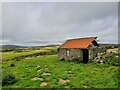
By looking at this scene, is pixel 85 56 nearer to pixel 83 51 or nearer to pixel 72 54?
pixel 83 51

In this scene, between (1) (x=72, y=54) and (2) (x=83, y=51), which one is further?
(1) (x=72, y=54)

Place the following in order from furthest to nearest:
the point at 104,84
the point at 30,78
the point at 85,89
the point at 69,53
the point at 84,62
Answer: the point at 69,53, the point at 84,62, the point at 30,78, the point at 104,84, the point at 85,89

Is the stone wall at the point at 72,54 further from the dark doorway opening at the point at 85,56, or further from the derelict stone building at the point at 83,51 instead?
the dark doorway opening at the point at 85,56

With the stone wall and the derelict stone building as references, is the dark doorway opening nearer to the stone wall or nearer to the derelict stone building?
the derelict stone building

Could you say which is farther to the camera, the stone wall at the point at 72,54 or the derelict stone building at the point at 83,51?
the stone wall at the point at 72,54

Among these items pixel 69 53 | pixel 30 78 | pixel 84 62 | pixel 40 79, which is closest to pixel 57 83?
pixel 40 79

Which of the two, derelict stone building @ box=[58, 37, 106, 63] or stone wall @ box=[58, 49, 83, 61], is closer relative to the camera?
derelict stone building @ box=[58, 37, 106, 63]

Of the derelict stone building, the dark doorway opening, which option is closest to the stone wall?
the derelict stone building

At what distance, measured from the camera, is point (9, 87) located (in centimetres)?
1919

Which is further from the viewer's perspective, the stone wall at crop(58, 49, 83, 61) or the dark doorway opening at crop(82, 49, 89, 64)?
the stone wall at crop(58, 49, 83, 61)

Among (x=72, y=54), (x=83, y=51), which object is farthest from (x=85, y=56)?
(x=72, y=54)

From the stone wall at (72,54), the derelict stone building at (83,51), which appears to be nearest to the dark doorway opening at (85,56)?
the derelict stone building at (83,51)

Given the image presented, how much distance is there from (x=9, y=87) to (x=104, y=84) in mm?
9385

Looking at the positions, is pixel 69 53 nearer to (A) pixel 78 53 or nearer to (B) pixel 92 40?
(A) pixel 78 53
